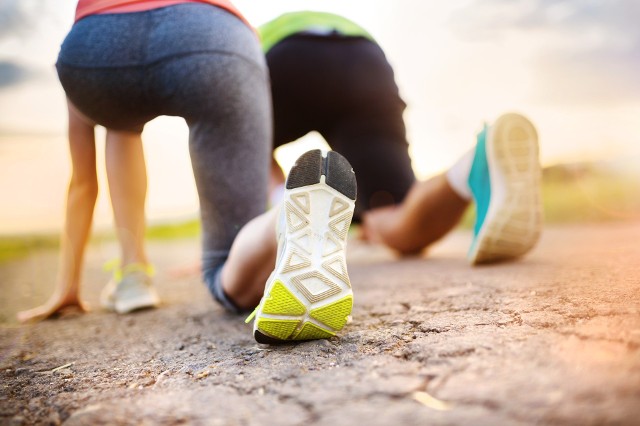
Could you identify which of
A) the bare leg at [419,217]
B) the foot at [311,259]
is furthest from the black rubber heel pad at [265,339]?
the bare leg at [419,217]

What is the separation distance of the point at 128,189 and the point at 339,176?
1059mm

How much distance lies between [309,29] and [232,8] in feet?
2.63

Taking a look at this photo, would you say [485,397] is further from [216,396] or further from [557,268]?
[557,268]

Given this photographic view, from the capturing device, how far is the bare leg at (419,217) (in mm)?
2008

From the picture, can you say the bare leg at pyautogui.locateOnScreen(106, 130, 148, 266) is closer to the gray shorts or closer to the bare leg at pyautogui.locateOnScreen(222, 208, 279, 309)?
the gray shorts

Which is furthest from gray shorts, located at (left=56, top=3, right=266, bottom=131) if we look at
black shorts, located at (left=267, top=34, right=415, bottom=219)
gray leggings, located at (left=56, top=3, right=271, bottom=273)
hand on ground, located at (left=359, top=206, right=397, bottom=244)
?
hand on ground, located at (left=359, top=206, right=397, bottom=244)

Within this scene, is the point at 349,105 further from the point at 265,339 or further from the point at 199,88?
the point at 265,339

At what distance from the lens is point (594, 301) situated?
103cm

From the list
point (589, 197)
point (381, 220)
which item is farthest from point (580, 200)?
point (381, 220)

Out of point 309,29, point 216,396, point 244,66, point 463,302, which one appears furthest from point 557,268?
point 309,29

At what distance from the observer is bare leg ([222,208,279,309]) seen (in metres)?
1.16

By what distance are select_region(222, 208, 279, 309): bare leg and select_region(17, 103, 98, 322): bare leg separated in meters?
0.77

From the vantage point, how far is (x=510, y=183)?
1630 mm

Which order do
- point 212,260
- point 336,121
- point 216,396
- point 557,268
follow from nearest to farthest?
1. point 216,396
2. point 212,260
3. point 557,268
4. point 336,121
